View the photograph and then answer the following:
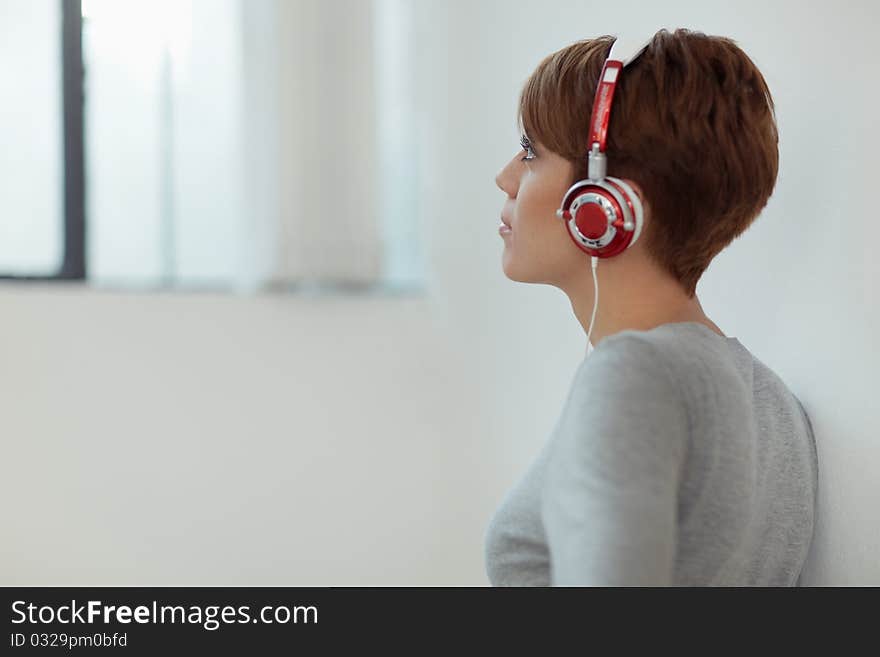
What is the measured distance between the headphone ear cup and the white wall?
936 millimetres

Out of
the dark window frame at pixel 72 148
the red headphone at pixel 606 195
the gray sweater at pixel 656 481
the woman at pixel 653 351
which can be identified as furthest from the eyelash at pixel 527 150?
the dark window frame at pixel 72 148

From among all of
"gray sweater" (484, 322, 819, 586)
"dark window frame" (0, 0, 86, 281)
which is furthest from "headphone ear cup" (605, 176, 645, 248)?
"dark window frame" (0, 0, 86, 281)

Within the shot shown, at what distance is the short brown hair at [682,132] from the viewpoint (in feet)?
2.99

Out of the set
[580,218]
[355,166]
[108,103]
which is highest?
[108,103]

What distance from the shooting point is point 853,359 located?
3.30ft

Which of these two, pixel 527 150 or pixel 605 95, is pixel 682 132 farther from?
pixel 527 150

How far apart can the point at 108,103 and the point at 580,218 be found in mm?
1407

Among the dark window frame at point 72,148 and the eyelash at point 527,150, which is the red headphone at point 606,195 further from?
the dark window frame at point 72,148

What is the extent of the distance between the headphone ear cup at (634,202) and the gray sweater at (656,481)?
0.10 meters

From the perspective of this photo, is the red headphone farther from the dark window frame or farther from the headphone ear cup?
the dark window frame

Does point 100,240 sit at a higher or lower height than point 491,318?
higher

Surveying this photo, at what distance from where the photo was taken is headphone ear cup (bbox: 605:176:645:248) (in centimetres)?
92

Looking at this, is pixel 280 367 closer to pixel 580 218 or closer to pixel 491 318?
pixel 491 318
